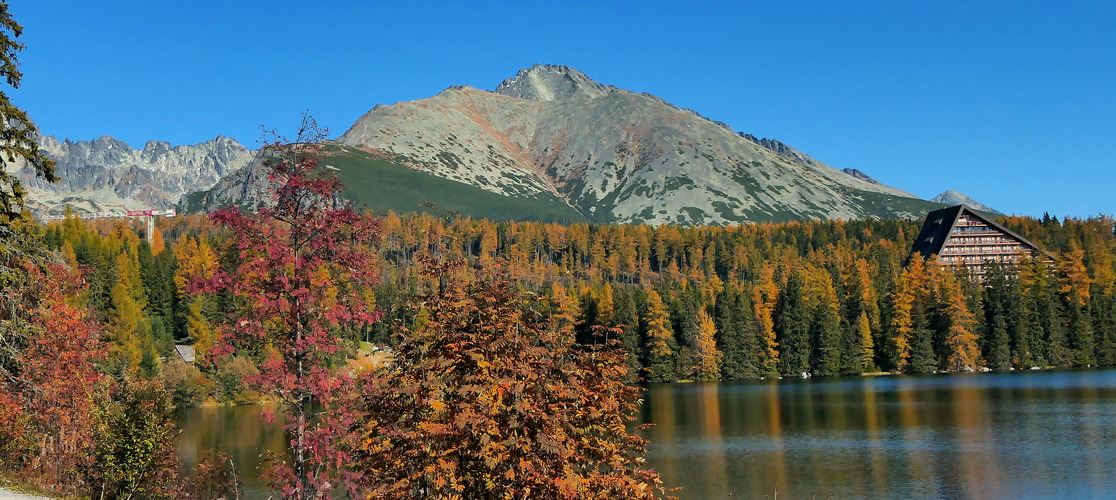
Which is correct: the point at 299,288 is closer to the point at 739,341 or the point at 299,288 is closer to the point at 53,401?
the point at 53,401

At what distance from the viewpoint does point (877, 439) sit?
196ft

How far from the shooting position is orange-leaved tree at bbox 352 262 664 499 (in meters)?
14.9

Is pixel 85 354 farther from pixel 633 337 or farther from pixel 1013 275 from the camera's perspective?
pixel 1013 275

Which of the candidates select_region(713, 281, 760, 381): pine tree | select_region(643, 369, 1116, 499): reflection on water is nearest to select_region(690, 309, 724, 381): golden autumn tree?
select_region(713, 281, 760, 381): pine tree

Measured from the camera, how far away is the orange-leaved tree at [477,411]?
1491 centimetres

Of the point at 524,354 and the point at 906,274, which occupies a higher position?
the point at 906,274

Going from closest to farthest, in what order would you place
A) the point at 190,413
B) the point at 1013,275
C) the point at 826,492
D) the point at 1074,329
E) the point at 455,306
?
the point at 455,306 → the point at 826,492 → the point at 190,413 → the point at 1074,329 → the point at 1013,275

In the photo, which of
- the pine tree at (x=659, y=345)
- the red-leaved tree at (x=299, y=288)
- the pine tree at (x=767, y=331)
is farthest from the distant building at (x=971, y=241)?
the red-leaved tree at (x=299, y=288)

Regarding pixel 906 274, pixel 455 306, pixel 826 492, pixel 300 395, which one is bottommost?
pixel 826 492

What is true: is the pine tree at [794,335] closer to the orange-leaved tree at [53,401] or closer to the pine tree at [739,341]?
the pine tree at [739,341]

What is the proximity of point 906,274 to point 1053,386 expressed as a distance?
44.9 metres

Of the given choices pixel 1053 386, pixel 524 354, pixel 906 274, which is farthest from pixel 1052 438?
pixel 906 274

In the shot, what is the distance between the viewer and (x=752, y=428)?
68.0 meters

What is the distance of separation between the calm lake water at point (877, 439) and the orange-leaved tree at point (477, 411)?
30.0 m
